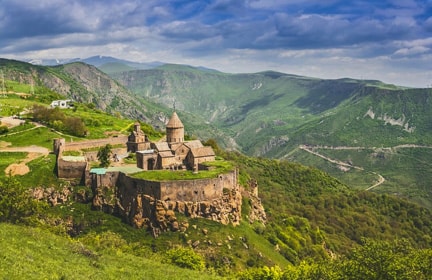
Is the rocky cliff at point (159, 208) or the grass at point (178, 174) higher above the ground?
the grass at point (178, 174)

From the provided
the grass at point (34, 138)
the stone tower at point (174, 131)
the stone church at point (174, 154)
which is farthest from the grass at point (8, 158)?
the stone tower at point (174, 131)

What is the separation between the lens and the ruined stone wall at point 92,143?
282ft

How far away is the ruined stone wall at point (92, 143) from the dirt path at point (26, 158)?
4.61m

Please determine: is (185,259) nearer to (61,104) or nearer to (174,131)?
(174,131)

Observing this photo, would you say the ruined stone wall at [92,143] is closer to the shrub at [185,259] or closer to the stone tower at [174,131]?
the stone tower at [174,131]

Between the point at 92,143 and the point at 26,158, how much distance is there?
15.2m

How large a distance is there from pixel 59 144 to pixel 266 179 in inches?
3036

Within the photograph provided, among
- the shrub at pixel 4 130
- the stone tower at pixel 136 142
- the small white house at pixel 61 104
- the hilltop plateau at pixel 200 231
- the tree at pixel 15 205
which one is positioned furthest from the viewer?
the small white house at pixel 61 104

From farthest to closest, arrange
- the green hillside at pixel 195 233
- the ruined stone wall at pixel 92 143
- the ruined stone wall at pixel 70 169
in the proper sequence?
the ruined stone wall at pixel 92 143 → the ruined stone wall at pixel 70 169 → the green hillside at pixel 195 233

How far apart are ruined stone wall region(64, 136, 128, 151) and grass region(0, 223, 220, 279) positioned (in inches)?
1697

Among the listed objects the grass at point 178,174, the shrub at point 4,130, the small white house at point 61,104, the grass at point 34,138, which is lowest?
the grass at point 178,174

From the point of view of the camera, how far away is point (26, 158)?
3046 inches

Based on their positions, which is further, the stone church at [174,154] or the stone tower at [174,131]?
the stone tower at [174,131]

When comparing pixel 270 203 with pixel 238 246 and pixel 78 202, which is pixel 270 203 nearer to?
pixel 238 246
